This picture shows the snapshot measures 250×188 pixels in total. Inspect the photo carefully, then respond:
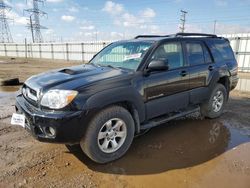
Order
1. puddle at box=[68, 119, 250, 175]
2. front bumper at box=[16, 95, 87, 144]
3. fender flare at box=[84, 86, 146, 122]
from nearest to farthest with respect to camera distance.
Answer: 1. front bumper at box=[16, 95, 87, 144]
2. fender flare at box=[84, 86, 146, 122]
3. puddle at box=[68, 119, 250, 175]

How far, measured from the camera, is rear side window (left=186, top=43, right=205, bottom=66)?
4301mm

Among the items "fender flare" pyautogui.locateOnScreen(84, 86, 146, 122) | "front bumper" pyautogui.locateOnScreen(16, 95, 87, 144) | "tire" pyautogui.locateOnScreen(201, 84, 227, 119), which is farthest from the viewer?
"tire" pyautogui.locateOnScreen(201, 84, 227, 119)

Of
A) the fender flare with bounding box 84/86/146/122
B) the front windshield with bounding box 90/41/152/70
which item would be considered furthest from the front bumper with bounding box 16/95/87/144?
the front windshield with bounding box 90/41/152/70

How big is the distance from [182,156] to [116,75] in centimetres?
163

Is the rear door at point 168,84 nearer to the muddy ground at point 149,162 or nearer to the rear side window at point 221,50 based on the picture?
the muddy ground at point 149,162

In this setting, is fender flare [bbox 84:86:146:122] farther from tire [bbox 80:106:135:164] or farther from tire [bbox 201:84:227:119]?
tire [bbox 201:84:227:119]

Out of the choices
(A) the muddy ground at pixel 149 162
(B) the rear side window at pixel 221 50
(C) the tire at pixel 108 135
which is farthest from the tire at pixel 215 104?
(C) the tire at pixel 108 135

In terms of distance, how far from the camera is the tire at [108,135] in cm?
294

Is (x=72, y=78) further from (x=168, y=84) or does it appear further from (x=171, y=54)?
(x=171, y=54)

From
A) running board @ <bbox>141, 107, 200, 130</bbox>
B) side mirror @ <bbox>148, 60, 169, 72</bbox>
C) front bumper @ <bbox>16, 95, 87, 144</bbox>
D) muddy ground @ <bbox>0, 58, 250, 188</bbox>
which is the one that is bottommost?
muddy ground @ <bbox>0, 58, 250, 188</bbox>

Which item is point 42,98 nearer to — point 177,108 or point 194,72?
point 177,108

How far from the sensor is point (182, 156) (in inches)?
135

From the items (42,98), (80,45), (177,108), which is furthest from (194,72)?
(80,45)

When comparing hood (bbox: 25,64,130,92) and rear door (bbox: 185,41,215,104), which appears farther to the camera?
rear door (bbox: 185,41,215,104)
